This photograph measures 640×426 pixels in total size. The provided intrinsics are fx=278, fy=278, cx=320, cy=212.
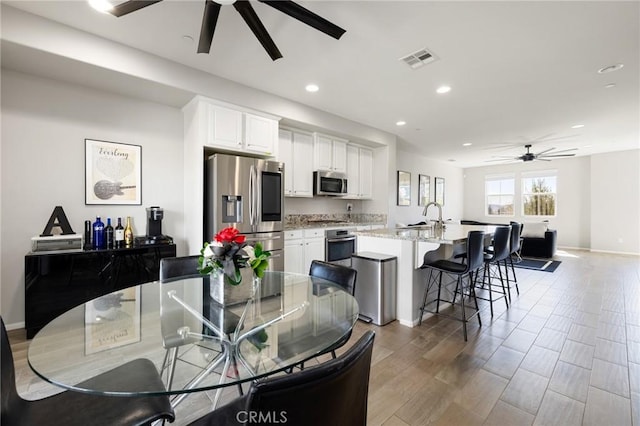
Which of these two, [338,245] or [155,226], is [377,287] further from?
[155,226]

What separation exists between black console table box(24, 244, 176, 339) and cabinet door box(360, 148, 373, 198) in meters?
3.92

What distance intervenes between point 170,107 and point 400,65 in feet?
9.29

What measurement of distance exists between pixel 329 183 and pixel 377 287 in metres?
2.38

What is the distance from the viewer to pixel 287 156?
176 inches

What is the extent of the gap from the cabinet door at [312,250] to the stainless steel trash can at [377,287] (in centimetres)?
126

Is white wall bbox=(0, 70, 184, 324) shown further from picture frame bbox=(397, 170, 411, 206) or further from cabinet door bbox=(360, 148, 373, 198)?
picture frame bbox=(397, 170, 411, 206)

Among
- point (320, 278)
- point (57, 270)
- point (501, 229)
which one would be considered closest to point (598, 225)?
point (501, 229)

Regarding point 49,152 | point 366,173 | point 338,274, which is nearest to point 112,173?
point 49,152

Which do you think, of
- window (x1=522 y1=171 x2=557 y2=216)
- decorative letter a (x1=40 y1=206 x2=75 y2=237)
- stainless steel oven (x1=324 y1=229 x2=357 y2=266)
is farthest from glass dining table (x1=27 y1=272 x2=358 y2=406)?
window (x1=522 y1=171 x2=557 y2=216)

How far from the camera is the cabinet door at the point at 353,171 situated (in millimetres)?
5348

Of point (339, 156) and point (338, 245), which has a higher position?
point (339, 156)

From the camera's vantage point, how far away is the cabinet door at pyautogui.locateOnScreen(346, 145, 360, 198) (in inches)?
211

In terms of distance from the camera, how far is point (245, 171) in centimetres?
342

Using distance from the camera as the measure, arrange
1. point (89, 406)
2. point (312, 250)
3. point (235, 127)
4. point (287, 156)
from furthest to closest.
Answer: point (287, 156), point (312, 250), point (235, 127), point (89, 406)
